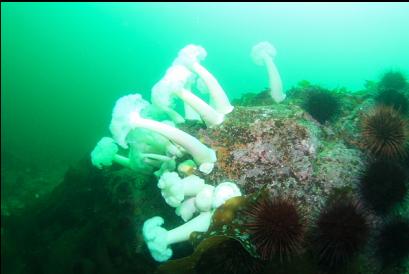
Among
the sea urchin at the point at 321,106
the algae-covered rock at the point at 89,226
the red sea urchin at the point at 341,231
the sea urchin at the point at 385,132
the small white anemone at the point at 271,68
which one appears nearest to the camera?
the red sea urchin at the point at 341,231

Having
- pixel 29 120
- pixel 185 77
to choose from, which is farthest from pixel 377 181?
pixel 29 120

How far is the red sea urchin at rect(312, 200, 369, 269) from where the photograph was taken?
11.4 ft

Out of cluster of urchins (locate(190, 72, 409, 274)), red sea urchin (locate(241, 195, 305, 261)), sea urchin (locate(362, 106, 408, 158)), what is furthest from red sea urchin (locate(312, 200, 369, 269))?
sea urchin (locate(362, 106, 408, 158))

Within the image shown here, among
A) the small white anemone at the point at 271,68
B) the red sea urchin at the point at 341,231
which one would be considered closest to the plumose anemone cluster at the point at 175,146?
the red sea urchin at the point at 341,231

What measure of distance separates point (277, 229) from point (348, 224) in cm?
79

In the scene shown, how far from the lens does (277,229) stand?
3.46 metres

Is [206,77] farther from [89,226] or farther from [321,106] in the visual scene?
[89,226]

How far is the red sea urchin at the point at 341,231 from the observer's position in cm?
346

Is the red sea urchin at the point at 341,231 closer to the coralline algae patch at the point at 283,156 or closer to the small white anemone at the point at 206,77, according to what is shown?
the coralline algae patch at the point at 283,156

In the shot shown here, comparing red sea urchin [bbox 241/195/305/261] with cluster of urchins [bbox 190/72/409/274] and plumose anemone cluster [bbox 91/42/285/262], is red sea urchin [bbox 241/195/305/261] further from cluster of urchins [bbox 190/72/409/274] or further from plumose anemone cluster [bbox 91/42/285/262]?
plumose anemone cluster [bbox 91/42/285/262]

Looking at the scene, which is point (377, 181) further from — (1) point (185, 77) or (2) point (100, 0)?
(2) point (100, 0)

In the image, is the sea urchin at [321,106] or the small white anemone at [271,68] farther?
the small white anemone at [271,68]

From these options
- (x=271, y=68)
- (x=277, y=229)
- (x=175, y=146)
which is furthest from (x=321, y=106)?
(x=277, y=229)

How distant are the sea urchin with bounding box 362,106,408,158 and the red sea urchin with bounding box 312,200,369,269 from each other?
3.76 ft
